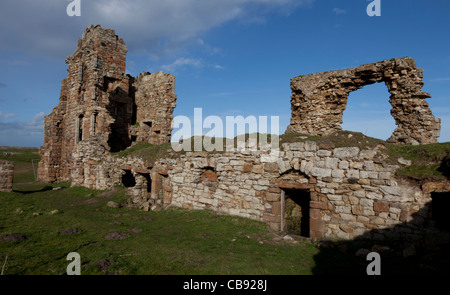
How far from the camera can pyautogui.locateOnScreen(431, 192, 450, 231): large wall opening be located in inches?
241

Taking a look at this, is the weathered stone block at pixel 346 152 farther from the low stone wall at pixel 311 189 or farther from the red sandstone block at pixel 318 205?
the red sandstone block at pixel 318 205

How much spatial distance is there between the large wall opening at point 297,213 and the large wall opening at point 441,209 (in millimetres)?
3477

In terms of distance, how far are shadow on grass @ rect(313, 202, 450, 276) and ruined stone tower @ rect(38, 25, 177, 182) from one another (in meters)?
16.4

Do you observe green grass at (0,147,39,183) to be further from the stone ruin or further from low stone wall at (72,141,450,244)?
low stone wall at (72,141,450,244)

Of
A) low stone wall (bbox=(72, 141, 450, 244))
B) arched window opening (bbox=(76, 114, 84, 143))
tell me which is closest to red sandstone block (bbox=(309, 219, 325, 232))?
low stone wall (bbox=(72, 141, 450, 244))

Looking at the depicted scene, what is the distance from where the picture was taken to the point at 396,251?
598 cm

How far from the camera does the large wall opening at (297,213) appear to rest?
888 centimetres

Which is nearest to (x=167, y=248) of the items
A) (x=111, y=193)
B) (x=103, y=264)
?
(x=103, y=264)

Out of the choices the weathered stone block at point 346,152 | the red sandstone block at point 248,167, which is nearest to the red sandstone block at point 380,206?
the weathered stone block at point 346,152

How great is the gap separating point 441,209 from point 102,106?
20.9 meters
